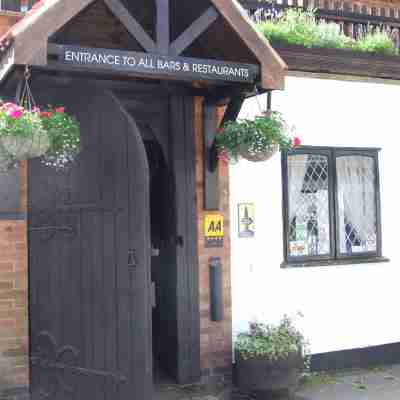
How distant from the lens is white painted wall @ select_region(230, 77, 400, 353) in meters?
6.34

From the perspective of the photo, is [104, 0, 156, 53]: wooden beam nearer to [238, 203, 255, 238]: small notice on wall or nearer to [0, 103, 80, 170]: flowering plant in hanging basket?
[0, 103, 80, 170]: flowering plant in hanging basket

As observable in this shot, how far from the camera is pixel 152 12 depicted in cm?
548

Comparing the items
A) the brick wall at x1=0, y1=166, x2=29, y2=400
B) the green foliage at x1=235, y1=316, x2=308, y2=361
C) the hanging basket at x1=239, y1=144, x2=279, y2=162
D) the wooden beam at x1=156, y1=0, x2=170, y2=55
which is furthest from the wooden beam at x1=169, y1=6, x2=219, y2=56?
the green foliage at x1=235, y1=316, x2=308, y2=361

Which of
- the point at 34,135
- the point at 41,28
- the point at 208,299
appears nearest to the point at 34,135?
the point at 34,135

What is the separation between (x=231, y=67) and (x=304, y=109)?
1.93 m

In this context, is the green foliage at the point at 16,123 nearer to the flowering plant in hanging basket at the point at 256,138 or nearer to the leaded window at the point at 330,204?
the flowering plant in hanging basket at the point at 256,138

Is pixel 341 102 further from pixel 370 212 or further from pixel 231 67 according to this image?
pixel 231 67

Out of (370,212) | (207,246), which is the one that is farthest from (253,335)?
(370,212)

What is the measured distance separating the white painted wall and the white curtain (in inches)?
8.1

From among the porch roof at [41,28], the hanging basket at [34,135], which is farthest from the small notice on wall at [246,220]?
the hanging basket at [34,135]

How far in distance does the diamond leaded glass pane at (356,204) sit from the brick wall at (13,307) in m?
3.56

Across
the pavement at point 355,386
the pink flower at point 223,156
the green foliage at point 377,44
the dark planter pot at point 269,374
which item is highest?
the green foliage at point 377,44

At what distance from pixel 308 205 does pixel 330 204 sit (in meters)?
0.28

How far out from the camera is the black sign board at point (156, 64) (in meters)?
4.43
